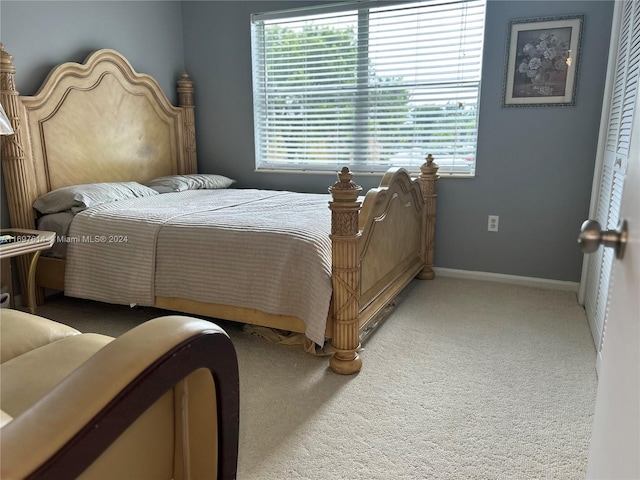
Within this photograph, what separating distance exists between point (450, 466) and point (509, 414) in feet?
1.32

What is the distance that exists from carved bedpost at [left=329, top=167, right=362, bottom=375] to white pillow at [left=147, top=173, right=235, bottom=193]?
6.31 feet

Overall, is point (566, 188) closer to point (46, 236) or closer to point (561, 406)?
point (561, 406)

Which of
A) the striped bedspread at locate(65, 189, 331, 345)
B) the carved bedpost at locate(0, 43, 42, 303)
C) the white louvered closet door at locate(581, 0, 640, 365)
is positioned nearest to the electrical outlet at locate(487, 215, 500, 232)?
the white louvered closet door at locate(581, 0, 640, 365)

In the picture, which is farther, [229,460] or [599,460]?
[229,460]

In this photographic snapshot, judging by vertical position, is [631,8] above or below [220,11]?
below

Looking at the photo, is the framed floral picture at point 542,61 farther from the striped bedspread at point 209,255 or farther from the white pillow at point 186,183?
the white pillow at point 186,183

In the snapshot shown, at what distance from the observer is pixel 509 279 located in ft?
10.6

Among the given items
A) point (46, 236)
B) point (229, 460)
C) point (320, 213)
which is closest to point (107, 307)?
point (46, 236)

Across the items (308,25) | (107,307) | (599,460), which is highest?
(308,25)

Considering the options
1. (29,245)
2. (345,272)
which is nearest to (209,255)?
(345,272)

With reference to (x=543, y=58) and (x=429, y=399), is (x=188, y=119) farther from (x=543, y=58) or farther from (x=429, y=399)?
(x=429, y=399)

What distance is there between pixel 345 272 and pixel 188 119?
8.72 ft

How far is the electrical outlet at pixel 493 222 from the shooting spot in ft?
10.5

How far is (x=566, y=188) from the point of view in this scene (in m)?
3.00
